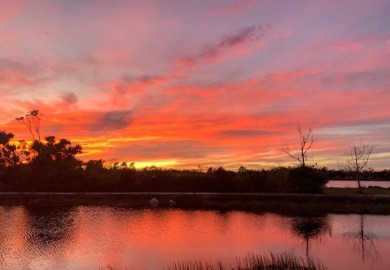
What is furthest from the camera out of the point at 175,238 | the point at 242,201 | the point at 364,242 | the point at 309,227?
the point at 242,201

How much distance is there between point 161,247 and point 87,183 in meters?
35.1

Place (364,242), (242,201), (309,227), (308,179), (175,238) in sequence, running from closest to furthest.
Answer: (364,242), (175,238), (309,227), (242,201), (308,179)

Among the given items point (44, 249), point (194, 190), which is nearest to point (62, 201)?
point (194, 190)

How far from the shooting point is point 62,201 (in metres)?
45.5

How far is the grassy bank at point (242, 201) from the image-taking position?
37562 mm

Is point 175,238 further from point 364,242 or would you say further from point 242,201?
point 242,201

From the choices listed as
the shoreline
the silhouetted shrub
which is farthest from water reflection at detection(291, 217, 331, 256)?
the silhouetted shrub

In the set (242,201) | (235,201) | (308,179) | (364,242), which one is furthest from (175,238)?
(308,179)

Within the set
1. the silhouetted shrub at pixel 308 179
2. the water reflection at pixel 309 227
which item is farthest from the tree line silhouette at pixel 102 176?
the water reflection at pixel 309 227

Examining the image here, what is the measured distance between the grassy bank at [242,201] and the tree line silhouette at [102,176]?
507 cm

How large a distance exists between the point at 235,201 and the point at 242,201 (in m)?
0.73

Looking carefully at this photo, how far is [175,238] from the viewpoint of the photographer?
2438 centimetres

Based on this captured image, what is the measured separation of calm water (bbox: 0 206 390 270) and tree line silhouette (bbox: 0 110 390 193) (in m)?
15.2

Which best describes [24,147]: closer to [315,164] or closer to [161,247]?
[315,164]
